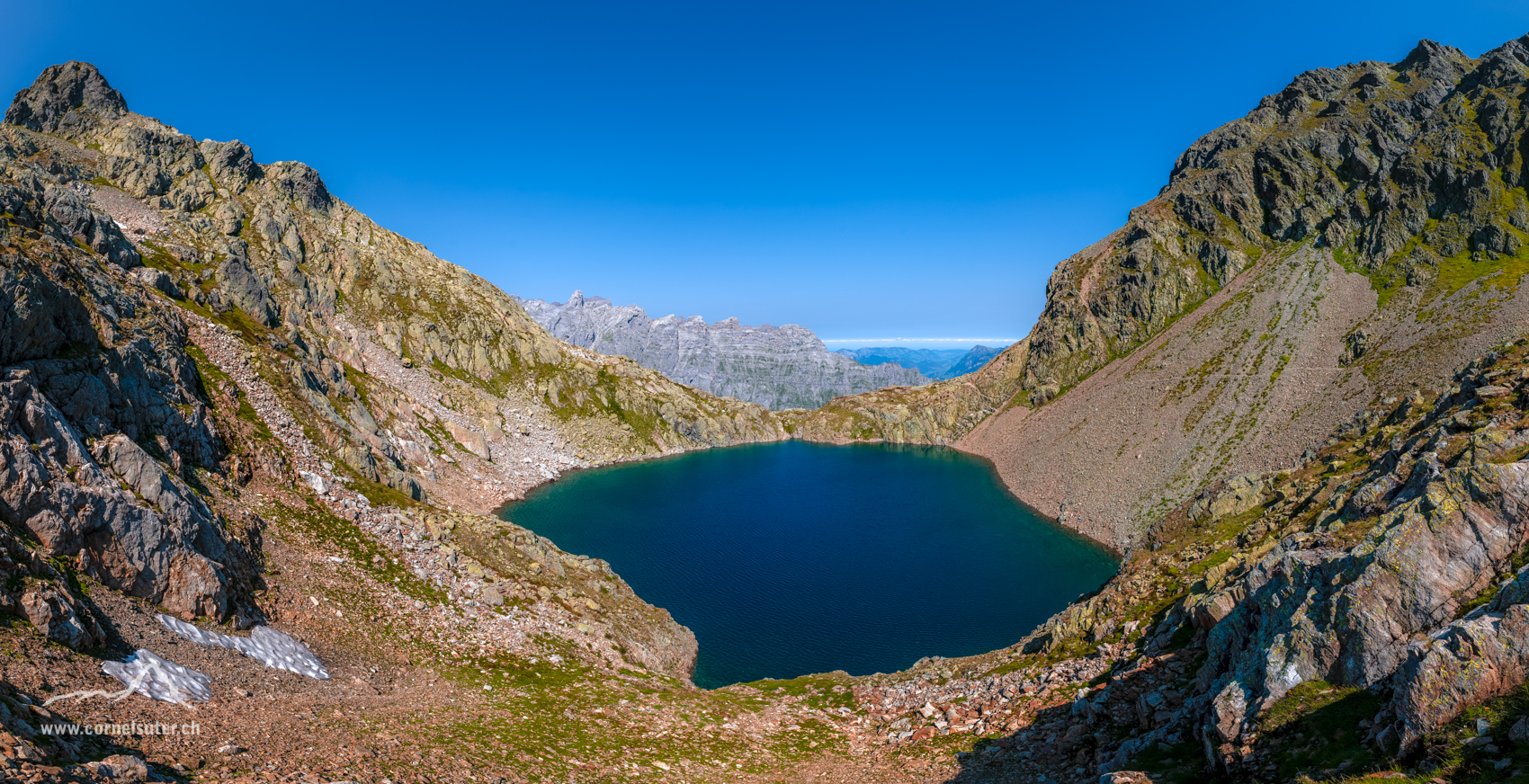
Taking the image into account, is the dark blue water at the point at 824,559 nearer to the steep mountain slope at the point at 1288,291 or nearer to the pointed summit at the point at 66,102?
the steep mountain slope at the point at 1288,291

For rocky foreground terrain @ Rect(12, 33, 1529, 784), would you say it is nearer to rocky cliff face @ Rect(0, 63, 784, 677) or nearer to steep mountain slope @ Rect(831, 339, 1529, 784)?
steep mountain slope @ Rect(831, 339, 1529, 784)

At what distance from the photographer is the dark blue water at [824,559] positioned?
210 feet

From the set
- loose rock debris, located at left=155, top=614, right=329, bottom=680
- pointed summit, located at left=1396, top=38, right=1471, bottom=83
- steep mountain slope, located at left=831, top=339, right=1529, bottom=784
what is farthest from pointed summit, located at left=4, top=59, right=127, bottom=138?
pointed summit, located at left=1396, top=38, right=1471, bottom=83

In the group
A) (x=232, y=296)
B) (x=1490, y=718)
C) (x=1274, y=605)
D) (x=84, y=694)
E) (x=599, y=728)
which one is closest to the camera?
(x=1490, y=718)

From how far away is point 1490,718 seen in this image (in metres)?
11.8

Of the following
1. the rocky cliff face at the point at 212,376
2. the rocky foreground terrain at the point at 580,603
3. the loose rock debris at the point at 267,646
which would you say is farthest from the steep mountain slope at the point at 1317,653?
the rocky cliff face at the point at 212,376

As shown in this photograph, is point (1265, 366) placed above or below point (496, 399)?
above

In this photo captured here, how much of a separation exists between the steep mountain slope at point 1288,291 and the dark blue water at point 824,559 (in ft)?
72.1

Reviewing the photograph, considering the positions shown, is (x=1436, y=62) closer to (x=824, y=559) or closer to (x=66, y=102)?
(x=824, y=559)

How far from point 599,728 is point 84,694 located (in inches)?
773

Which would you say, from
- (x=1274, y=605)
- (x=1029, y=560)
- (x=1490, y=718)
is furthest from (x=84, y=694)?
(x=1029, y=560)

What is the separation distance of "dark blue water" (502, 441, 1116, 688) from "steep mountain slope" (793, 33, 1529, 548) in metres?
22.0

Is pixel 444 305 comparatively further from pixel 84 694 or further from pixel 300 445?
pixel 84 694

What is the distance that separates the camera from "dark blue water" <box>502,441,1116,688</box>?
63.9 meters
